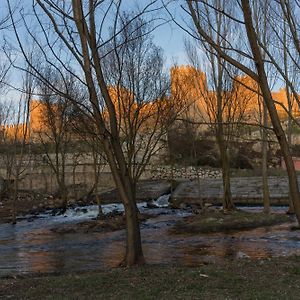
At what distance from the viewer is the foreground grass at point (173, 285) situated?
17.6 feet

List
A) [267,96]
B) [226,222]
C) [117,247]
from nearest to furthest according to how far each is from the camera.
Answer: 1. [267,96]
2. [117,247]
3. [226,222]

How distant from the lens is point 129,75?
70.7ft

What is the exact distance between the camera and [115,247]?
16.2 metres

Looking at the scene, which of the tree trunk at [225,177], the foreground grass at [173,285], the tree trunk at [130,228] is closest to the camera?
the foreground grass at [173,285]

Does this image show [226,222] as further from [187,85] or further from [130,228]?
[130,228]

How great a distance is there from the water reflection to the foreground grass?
16.4 feet

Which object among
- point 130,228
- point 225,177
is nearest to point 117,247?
point 130,228

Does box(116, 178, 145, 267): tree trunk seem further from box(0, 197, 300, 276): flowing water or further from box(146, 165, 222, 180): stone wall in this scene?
box(146, 165, 222, 180): stone wall

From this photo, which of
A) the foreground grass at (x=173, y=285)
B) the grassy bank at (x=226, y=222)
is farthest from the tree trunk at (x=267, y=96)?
the grassy bank at (x=226, y=222)

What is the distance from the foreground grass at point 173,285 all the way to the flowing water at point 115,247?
5.00m

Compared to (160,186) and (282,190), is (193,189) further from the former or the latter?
(282,190)

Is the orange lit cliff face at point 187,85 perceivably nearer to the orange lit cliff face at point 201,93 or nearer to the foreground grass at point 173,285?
the orange lit cliff face at point 201,93

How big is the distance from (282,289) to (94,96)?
4.50m

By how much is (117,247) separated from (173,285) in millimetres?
10447
